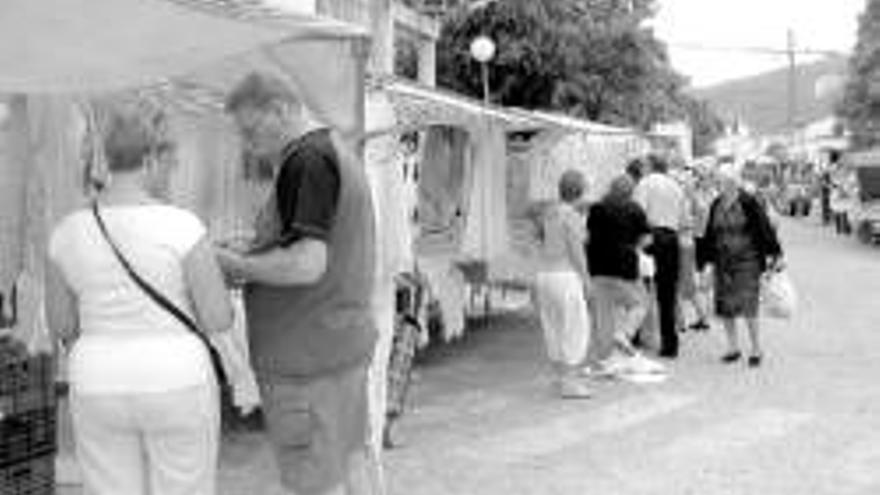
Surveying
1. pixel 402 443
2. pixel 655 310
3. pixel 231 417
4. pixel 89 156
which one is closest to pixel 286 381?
pixel 89 156

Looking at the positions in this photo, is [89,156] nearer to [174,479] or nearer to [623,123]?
[174,479]

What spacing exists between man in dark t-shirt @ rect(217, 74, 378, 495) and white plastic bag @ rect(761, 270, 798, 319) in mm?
7906

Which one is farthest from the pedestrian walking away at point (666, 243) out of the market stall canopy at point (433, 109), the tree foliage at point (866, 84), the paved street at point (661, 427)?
the tree foliage at point (866, 84)

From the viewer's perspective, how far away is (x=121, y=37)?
462 centimetres

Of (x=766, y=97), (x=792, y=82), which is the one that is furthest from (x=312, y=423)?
(x=766, y=97)

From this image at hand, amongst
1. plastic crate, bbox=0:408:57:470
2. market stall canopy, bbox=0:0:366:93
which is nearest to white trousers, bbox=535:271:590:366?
plastic crate, bbox=0:408:57:470

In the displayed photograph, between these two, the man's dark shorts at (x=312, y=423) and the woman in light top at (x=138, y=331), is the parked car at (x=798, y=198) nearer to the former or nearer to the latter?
the man's dark shorts at (x=312, y=423)

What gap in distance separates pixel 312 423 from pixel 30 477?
131 centimetres

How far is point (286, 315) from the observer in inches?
181

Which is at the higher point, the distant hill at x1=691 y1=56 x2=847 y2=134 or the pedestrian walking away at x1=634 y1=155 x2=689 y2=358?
the distant hill at x1=691 y1=56 x2=847 y2=134

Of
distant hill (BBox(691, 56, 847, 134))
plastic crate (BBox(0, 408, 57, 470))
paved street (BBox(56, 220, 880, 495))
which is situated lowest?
paved street (BBox(56, 220, 880, 495))

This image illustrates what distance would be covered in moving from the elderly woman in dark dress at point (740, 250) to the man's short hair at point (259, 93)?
26.2 feet

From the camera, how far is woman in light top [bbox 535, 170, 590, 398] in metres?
10.5

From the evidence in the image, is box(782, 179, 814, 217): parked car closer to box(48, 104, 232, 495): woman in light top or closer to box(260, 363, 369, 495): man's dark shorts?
box(260, 363, 369, 495): man's dark shorts
